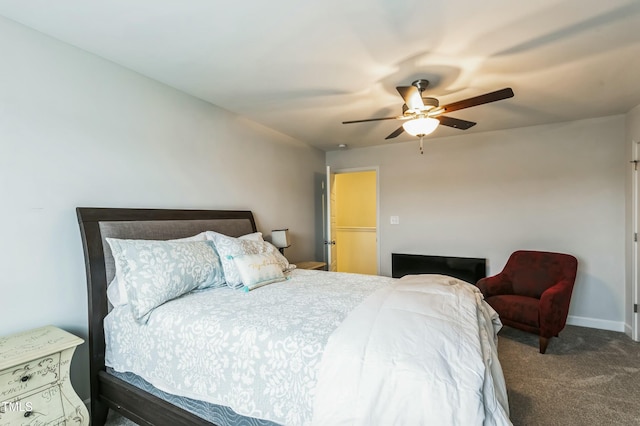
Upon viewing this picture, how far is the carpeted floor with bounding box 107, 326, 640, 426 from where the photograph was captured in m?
1.95

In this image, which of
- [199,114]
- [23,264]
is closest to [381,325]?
[23,264]

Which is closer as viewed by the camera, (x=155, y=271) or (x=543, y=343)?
(x=155, y=271)

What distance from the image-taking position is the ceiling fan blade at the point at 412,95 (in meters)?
2.14

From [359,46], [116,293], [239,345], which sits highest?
[359,46]

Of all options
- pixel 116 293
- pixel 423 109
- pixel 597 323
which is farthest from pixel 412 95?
pixel 597 323

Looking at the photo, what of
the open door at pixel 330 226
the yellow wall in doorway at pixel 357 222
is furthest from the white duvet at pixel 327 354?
the yellow wall in doorway at pixel 357 222

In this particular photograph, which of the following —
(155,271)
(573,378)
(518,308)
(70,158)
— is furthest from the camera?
(518,308)

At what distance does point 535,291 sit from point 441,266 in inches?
45.5

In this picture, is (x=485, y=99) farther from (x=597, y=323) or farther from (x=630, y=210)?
(x=597, y=323)

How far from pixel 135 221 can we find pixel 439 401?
2266 mm

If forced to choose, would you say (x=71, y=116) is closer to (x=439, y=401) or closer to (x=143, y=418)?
(x=143, y=418)

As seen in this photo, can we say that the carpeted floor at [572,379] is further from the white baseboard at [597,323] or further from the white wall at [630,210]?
the white wall at [630,210]

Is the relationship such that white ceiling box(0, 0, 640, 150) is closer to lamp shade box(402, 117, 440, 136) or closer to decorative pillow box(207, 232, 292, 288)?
lamp shade box(402, 117, 440, 136)

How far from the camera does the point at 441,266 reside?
429 cm
